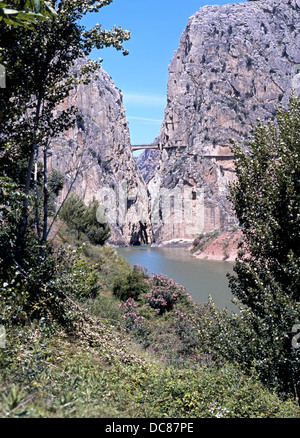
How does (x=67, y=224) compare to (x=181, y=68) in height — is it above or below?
below

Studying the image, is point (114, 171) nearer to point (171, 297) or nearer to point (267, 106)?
point (267, 106)

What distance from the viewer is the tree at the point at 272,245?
6.85 meters

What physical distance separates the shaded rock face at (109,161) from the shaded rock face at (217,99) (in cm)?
674

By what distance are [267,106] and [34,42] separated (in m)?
94.6

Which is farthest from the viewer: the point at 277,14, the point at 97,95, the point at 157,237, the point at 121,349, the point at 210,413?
the point at 277,14

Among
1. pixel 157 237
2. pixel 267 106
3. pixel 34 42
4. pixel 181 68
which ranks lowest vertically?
pixel 157 237

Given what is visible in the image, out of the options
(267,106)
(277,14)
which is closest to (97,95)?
(267,106)

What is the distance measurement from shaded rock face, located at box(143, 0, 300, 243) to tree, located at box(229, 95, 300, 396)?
76.6 m

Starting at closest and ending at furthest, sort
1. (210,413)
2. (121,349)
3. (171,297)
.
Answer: (210,413) < (121,349) < (171,297)

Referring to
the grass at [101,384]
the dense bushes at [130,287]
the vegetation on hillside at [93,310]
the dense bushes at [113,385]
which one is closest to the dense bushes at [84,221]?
the dense bushes at [130,287]

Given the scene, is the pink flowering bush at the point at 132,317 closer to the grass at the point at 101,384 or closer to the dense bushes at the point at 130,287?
the dense bushes at the point at 130,287

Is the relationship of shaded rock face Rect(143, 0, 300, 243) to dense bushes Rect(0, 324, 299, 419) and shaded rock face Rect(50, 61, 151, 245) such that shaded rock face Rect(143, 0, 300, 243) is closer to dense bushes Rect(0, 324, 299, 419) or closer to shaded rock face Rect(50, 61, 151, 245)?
shaded rock face Rect(50, 61, 151, 245)

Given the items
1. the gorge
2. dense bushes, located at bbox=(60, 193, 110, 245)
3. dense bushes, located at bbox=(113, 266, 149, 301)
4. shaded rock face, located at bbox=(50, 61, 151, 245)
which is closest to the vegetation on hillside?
dense bushes, located at bbox=(113, 266, 149, 301)

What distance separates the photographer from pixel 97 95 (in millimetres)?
82938
